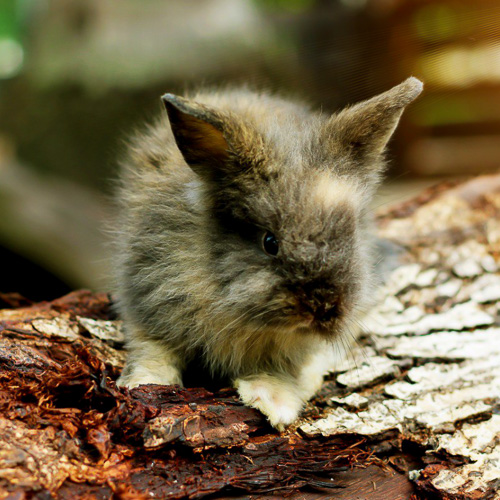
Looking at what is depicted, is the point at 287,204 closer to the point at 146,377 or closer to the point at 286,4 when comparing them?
the point at 146,377

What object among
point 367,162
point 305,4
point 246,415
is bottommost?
point 246,415

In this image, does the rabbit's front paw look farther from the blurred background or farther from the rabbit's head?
the blurred background

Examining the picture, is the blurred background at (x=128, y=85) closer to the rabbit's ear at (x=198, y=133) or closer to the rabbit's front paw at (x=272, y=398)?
the rabbit's ear at (x=198, y=133)

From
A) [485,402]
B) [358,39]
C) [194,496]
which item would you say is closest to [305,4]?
[358,39]

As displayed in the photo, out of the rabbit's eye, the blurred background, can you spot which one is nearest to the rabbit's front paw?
the rabbit's eye

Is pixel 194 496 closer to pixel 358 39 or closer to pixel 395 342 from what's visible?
pixel 395 342

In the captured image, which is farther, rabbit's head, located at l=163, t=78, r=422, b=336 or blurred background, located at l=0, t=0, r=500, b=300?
blurred background, located at l=0, t=0, r=500, b=300

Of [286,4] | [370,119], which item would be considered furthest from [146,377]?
[286,4]
